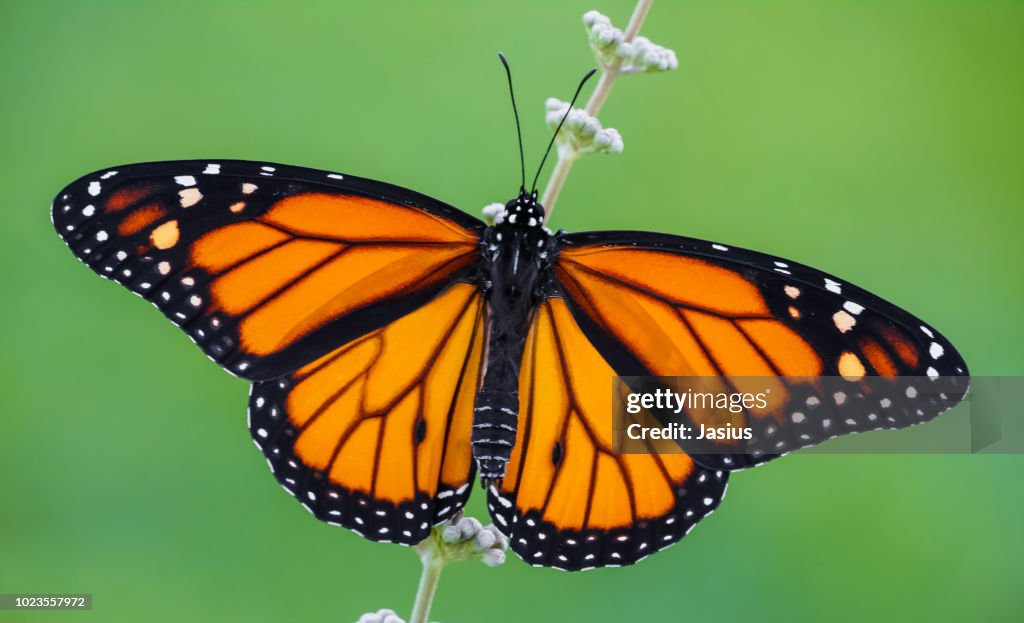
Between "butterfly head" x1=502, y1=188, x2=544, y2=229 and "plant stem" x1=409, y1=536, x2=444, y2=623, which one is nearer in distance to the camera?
"plant stem" x1=409, y1=536, x2=444, y2=623

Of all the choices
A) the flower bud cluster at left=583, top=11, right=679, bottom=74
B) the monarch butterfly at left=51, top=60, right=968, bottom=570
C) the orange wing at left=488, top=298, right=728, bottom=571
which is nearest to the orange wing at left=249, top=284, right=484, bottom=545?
the monarch butterfly at left=51, top=60, right=968, bottom=570

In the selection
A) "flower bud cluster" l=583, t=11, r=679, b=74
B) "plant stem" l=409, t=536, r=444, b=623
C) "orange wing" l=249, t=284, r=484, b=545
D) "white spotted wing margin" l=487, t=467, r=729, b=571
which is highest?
"flower bud cluster" l=583, t=11, r=679, b=74

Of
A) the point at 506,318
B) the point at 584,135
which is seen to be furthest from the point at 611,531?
the point at 584,135

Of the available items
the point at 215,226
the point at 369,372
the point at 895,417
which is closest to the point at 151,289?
Result: the point at 215,226

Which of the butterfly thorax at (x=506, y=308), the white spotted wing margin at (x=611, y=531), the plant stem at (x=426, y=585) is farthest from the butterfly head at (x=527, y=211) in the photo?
the plant stem at (x=426, y=585)
